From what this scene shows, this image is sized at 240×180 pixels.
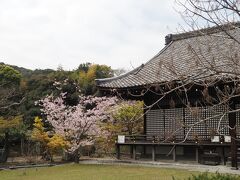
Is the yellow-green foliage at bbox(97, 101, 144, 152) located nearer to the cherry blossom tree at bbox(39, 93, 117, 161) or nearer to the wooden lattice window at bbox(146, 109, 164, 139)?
the cherry blossom tree at bbox(39, 93, 117, 161)

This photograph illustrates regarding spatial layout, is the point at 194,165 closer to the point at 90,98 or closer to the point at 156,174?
the point at 156,174

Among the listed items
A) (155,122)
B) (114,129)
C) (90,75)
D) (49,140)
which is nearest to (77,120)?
(49,140)

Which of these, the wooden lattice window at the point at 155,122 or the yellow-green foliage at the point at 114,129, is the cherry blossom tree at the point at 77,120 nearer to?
the yellow-green foliage at the point at 114,129

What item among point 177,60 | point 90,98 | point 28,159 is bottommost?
point 28,159

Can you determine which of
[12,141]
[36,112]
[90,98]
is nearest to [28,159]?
[90,98]

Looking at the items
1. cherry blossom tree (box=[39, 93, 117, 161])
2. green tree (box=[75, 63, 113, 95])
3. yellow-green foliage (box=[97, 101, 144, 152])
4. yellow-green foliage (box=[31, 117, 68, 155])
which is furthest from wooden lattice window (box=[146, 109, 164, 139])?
green tree (box=[75, 63, 113, 95])

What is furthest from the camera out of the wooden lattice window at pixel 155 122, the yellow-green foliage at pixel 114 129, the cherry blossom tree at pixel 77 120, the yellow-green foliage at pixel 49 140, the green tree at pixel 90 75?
the green tree at pixel 90 75

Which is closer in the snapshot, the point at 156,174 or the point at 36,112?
the point at 156,174

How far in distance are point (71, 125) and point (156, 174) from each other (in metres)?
7.73

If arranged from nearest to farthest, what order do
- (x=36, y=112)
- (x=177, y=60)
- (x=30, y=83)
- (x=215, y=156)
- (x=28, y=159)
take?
(x=215, y=156), (x=177, y=60), (x=28, y=159), (x=36, y=112), (x=30, y=83)

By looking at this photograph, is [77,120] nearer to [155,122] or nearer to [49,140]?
[49,140]

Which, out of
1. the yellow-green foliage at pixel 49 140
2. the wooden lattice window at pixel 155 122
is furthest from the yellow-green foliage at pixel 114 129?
the wooden lattice window at pixel 155 122

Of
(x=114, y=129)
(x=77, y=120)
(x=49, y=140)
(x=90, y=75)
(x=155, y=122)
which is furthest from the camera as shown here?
(x=90, y=75)

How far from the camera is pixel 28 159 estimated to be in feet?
74.6
